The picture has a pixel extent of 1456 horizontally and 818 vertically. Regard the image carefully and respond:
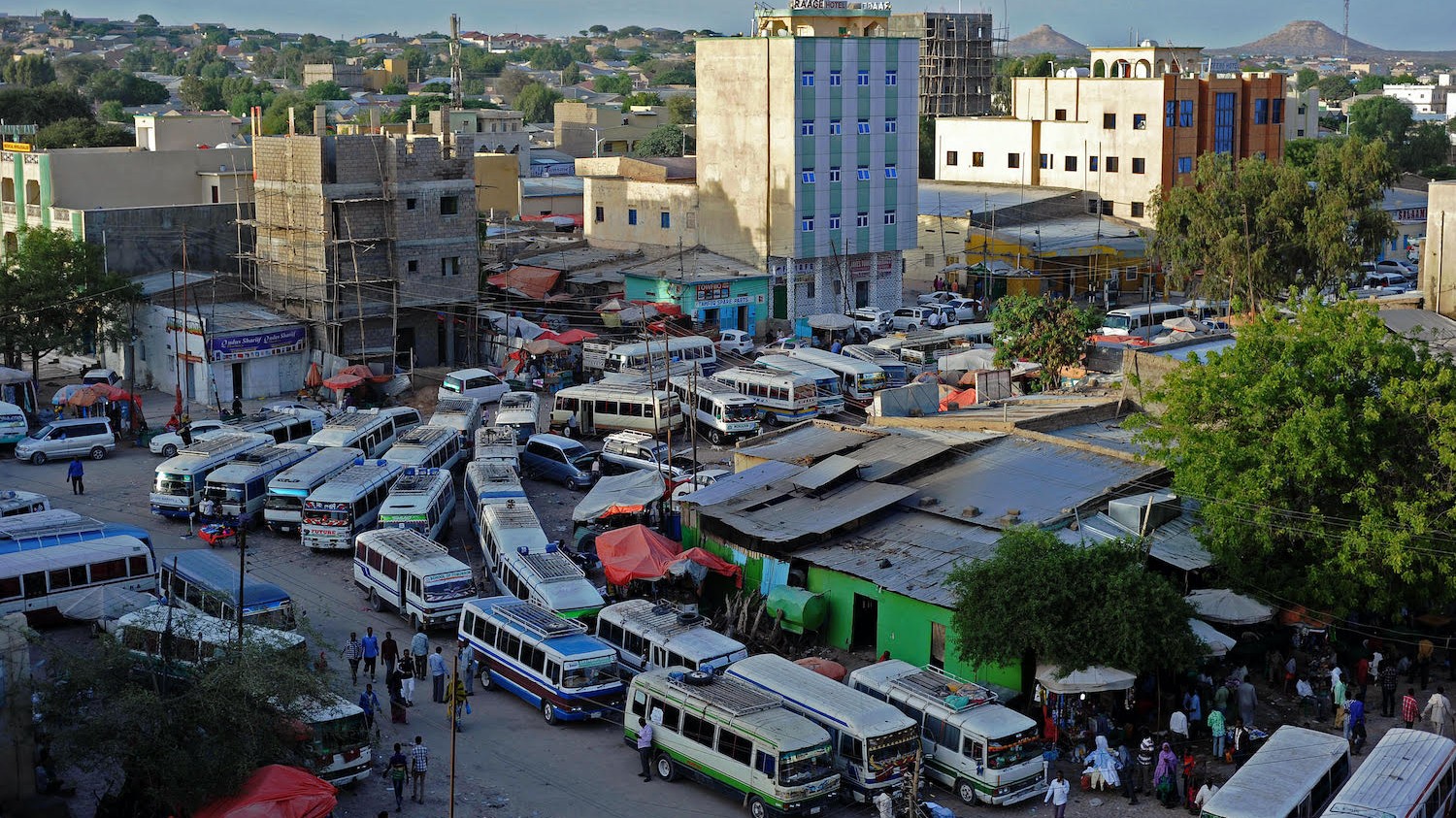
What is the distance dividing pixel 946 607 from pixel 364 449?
16.5m

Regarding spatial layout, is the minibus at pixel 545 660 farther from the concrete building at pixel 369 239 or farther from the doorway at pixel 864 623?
the concrete building at pixel 369 239

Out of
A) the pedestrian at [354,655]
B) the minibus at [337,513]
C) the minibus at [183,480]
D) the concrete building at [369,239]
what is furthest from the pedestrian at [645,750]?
the concrete building at [369,239]

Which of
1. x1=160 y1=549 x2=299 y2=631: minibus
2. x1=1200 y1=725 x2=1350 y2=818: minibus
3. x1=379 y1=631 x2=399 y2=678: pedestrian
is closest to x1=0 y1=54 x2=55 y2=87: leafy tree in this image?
x1=160 y1=549 x2=299 y2=631: minibus

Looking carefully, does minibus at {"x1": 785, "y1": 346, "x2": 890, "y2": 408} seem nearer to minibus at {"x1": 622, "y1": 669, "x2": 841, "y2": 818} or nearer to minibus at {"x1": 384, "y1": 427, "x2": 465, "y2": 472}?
minibus at {"x1": 384, "y1": 427, "x2": 465, "y2": 472}

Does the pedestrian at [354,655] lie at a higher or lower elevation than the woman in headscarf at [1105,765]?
higher

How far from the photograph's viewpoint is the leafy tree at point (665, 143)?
96.4m

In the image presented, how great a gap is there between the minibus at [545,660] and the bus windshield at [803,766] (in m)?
3.88

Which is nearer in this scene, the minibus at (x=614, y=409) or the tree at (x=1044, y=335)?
the minibus at (x=614, y=409)

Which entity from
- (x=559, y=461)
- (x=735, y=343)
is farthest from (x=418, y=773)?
(x=735, y=343)

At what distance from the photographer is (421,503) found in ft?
93.8

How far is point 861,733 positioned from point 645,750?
2946 millimetres

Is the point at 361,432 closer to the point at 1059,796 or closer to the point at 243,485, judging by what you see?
the point at 243,485

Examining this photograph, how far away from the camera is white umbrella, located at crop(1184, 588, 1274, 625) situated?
22844 mm

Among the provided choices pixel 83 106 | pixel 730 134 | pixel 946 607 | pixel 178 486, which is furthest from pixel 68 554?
pixel 83 106
